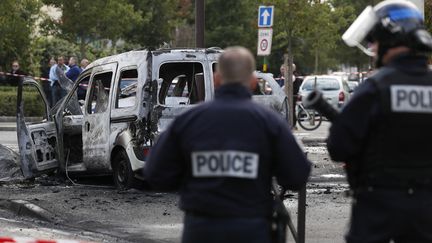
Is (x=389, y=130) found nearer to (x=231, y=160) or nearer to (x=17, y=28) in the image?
(x=231, y=160)

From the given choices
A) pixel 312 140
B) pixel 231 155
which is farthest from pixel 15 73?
pixel 231 155

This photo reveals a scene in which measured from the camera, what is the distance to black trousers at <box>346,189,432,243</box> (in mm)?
4324

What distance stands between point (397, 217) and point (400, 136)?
14.3 inches

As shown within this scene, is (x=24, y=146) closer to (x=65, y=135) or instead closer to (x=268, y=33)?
(x=65, y=135)

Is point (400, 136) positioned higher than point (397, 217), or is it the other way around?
point (400, 136)

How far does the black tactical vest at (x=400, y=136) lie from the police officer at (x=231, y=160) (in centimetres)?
33

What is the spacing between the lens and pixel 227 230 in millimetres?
4238

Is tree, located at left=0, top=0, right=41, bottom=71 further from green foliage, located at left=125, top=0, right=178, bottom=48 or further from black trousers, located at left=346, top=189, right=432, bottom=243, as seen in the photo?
black trousers, located at left=346, top=189, right=432, bottom=243

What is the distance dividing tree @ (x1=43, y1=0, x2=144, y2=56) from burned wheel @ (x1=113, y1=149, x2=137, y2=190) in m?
21.5

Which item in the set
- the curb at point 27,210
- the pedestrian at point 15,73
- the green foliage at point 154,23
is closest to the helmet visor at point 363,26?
the curb at point 27,210

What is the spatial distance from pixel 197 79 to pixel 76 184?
8.38 ft

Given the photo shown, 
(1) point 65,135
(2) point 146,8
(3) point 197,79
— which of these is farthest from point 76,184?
(2) point 146,8

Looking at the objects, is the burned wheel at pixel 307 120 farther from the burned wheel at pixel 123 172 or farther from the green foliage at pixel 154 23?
the green foliage at pixel 154 23

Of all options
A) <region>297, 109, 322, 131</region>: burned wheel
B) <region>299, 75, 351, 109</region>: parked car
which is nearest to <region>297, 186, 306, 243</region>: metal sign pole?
<region>297, 109, 322, 131</region>: burned wheel
